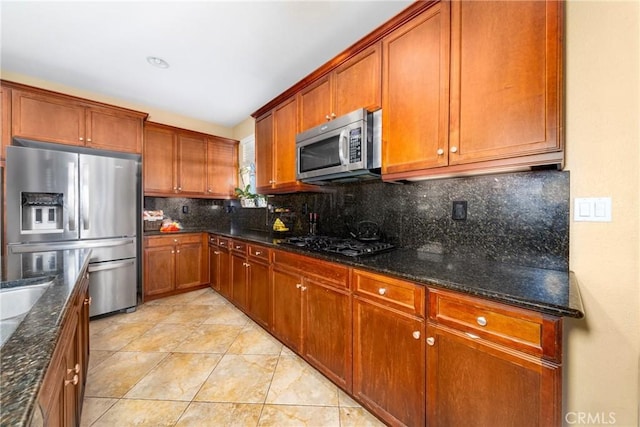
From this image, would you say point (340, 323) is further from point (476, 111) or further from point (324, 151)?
point (476, 111)

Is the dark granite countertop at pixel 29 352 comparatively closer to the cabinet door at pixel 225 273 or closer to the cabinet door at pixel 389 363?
the cabinet door at pixel 389 363

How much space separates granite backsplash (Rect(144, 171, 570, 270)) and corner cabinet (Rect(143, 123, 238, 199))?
2.13 metres

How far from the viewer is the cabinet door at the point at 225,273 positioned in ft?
10.0

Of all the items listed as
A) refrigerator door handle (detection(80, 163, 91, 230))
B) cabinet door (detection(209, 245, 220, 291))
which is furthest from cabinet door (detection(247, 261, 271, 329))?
refrigerator door handle (detection(80, 163, 91, 230))

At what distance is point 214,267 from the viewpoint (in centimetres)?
347

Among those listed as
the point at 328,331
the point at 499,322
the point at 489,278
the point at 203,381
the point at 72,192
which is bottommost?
the point at 203,381

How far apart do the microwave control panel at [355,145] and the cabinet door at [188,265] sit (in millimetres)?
2808

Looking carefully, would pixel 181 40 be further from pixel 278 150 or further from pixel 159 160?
pixel 159 160

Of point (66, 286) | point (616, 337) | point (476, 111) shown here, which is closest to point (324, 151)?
point (476, 111)

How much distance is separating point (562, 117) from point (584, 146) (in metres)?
0.22

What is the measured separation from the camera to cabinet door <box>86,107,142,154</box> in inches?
110

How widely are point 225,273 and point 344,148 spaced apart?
2.28m


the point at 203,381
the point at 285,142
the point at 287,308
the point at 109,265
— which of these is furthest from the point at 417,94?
the point at 109,265

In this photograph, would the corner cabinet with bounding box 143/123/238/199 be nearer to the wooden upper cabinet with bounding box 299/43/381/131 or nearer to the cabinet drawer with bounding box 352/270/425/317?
the wooden upper cabinet with bounding box 299/43/381/131
